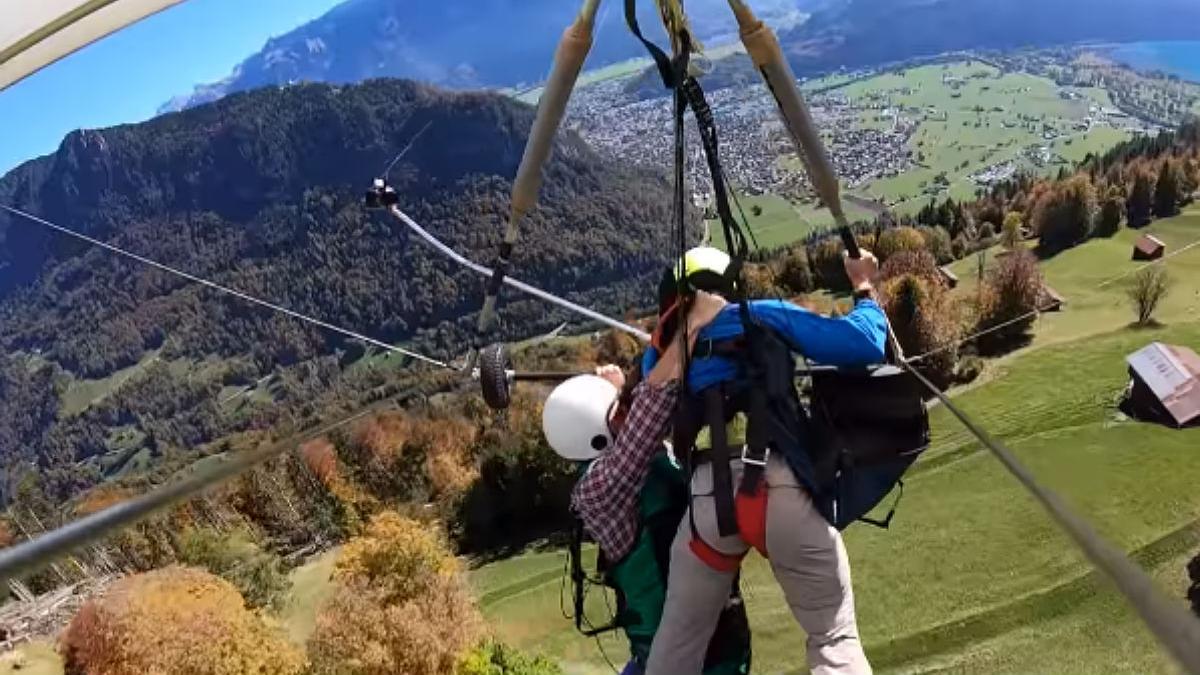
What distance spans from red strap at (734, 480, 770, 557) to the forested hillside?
174 ft

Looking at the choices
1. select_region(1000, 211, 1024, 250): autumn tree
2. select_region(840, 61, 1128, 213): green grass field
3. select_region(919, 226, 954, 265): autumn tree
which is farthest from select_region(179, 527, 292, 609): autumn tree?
select_region(840, 61, 1128, 213): green grass field

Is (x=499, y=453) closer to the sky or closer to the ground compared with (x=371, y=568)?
closer to the ground

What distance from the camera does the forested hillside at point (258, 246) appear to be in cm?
7606

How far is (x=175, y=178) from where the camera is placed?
155375 millimetres

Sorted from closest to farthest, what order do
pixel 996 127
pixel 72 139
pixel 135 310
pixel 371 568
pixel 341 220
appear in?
1. pixel 371 568
2. pixel 996 127
3. pixel 341 220
4. pixel 135 310
5. pixel 72 139

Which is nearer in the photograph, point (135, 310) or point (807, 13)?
point (135, 310)

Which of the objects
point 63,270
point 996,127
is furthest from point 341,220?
point 996,127

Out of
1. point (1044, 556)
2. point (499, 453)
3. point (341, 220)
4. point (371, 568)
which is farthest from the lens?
point (341, 220)

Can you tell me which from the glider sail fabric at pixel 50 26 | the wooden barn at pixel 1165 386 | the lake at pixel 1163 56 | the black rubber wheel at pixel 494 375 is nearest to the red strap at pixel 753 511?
the black rubber wheel at pixel 494 375

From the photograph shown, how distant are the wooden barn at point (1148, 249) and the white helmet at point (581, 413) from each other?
5312 cm

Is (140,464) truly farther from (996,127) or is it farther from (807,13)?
(807,13)

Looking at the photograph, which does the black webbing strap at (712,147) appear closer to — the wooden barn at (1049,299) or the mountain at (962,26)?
the wooden barn at (1049,299)

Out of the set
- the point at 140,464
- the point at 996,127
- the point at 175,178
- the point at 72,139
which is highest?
the point at 72,139

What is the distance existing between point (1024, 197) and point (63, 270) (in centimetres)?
14560
